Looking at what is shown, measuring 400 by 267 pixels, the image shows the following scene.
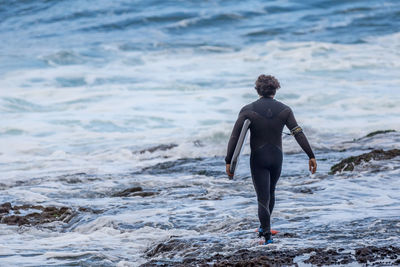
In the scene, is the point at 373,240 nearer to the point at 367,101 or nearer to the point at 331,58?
the point at 367,101

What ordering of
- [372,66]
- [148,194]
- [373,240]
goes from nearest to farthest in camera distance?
[373,240], [148,194], [372,66]

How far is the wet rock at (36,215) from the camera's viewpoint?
36.1 ft

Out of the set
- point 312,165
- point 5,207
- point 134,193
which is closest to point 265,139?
point 312,165

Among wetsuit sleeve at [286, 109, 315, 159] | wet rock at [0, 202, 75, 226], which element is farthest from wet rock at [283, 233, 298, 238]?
wet rock at [0, 202, 75, 226]

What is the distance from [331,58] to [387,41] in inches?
224

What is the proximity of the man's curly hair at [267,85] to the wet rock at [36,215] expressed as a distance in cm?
431

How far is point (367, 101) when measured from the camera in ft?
Result: 89.0

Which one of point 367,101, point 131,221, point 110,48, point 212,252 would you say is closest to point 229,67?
point 110,48

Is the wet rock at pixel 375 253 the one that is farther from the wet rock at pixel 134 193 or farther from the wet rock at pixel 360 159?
the wet rock at pixel 360 159

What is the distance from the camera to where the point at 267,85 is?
8273 mm

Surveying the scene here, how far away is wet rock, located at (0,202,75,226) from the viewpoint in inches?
433

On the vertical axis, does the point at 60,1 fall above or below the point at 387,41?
above

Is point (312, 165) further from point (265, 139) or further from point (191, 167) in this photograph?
point (191, 167)

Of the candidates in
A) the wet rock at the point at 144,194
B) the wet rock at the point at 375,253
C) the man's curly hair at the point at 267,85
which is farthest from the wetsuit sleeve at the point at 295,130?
the wet rock at the point at 144,194
